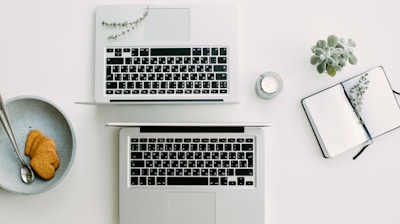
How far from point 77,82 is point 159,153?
30cm

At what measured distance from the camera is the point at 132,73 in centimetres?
109

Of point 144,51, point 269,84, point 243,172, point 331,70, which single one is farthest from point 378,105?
point 144,51

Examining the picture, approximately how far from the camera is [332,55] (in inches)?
42.1

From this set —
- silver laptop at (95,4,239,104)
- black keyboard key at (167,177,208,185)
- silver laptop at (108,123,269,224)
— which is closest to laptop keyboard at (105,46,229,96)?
silver laptop at (95,4,239,104)

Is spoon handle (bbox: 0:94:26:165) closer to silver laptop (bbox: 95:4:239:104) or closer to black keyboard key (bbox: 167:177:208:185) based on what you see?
silver laptop (bbox: 95:4:239:104)

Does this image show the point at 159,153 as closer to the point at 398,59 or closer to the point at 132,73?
the point at 132,73

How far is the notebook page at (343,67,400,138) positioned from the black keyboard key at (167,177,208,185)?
1.48 feet

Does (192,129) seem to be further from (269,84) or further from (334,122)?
(334,122)

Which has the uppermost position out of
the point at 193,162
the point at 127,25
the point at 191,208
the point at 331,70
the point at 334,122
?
the point at 127,25

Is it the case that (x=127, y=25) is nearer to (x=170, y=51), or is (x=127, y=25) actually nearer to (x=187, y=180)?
(x=170, y=51)

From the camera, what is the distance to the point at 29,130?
1.13 metres

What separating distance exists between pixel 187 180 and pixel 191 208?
73 millimetres

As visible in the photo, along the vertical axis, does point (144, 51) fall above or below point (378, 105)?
above

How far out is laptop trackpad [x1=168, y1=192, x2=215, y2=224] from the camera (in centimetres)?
109
